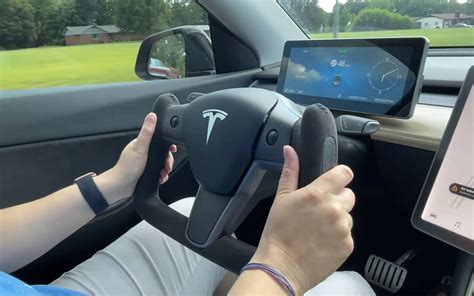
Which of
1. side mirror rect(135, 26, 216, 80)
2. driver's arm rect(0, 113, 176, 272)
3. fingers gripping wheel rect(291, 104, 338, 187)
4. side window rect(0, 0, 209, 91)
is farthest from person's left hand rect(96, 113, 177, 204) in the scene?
side mirror rect(135, 26, 216, 80)

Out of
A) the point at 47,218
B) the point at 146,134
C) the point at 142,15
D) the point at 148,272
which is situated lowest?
the point at 148,272

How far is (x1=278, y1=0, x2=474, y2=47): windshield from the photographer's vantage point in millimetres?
1533

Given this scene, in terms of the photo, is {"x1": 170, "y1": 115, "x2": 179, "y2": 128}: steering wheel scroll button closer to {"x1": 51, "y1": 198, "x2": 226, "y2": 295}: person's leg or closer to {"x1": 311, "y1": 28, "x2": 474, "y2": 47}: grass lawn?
{"x1": 51, "y1": 198, "x2": 226, "y2": 295}: person's leg

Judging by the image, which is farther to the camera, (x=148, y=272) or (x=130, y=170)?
(x=148, y=272)

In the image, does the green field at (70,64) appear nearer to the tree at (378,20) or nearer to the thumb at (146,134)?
the tree at (378,20)

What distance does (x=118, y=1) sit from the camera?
5.91ft

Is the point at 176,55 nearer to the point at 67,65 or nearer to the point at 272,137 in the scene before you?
the point at 67,65

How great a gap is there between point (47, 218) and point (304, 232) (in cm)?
69

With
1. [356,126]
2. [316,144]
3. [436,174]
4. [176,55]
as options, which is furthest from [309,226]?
[176,55]

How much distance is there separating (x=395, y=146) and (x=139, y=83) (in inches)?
39.3

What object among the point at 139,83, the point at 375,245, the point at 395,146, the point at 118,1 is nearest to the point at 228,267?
the point at 395,146

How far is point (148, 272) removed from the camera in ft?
3.85

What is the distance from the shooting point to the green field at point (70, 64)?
68.5 inches

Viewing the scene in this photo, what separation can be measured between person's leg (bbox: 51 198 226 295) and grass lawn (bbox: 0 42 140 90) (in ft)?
2.71
